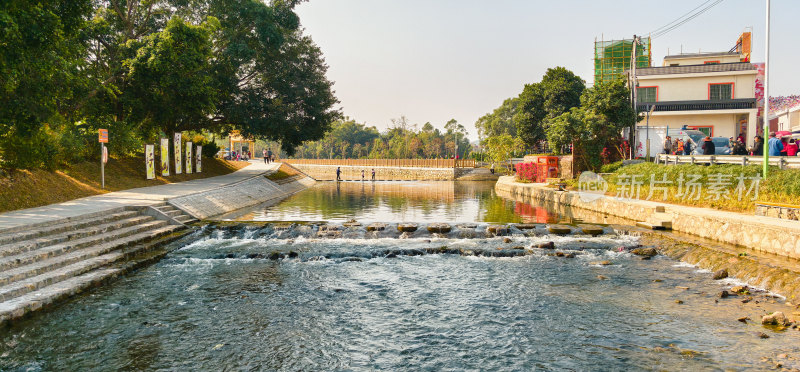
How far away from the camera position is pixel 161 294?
418 inches

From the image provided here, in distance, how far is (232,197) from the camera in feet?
87.6

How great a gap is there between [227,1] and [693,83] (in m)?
37.7

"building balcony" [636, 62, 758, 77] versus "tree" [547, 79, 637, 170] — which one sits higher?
"building balcony" [636, 62, 758, 77]

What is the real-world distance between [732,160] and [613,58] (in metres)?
40.8

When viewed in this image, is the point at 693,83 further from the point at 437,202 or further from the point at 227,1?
the point at 227,1

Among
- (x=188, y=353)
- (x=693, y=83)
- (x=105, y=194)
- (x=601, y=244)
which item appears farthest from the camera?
(x=693, y=83)

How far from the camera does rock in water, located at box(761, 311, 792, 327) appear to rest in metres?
8.61

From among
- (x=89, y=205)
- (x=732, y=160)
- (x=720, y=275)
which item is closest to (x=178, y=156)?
(x=89, y=205)

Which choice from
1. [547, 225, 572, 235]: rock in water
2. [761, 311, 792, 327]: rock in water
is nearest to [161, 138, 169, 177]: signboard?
[547, 225, 572, 235]: rock in water

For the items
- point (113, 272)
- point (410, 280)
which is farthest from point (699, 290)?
point (113, 272)

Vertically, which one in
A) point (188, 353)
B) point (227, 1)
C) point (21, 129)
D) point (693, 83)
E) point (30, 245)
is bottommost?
point (188, 353)

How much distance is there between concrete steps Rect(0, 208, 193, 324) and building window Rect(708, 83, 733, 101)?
1633 inches

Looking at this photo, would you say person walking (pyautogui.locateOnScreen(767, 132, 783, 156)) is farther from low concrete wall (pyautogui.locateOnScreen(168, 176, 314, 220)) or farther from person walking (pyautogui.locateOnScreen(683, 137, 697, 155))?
low concrete wall (pyautogui.locateOnScreen(168, 176, 314, 220))

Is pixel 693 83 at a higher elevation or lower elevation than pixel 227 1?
lower
